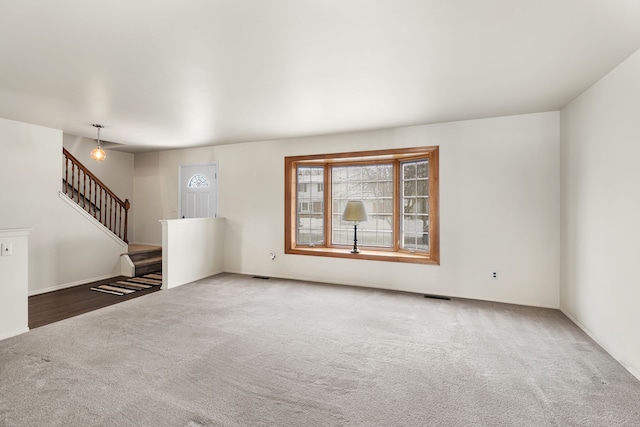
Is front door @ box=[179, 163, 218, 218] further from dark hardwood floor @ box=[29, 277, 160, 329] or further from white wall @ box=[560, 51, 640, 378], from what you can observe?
white wall @ box=[560, 51, 640, 378]

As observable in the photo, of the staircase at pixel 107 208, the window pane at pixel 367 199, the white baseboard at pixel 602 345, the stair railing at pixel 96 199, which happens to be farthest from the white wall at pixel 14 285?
the white baseboard at pixel 602 345

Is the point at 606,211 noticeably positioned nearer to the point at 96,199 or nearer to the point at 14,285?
the point at 14,285

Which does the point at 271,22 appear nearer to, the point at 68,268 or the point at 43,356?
Result: the point at 43,356

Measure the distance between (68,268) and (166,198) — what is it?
221 cm

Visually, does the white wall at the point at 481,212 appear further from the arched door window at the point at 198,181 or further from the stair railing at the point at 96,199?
the stair railing at the point at 96,199

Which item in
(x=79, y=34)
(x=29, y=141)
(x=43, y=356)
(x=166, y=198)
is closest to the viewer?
(x=79, y=34)

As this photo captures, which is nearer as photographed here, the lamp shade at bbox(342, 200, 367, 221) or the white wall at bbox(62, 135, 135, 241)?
the lamp shade at bbox(342, 200, 367, 221)

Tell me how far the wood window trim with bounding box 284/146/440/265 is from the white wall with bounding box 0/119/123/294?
347 cm

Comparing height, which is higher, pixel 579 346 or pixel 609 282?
pixel 609 282

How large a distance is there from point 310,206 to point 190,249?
2.18 m

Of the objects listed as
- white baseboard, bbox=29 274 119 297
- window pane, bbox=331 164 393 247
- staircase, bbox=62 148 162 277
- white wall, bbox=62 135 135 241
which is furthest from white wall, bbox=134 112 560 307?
white wall, bbox=62 135 135 241

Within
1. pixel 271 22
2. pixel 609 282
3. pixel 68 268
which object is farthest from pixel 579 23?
pixel 68 268

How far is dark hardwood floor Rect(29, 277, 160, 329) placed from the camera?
363cm

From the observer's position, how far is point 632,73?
7.94 ft
